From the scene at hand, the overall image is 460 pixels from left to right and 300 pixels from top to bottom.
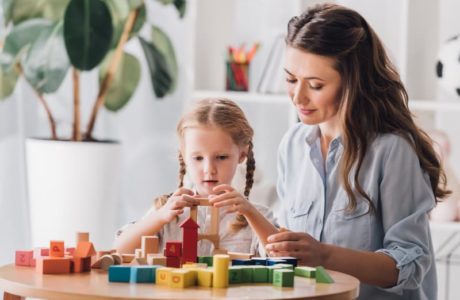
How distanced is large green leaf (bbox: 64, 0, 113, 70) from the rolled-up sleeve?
145 centimetres

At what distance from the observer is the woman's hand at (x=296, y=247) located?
6.08ft

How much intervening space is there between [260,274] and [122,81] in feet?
6.20

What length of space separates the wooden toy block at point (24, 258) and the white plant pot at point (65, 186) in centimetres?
145

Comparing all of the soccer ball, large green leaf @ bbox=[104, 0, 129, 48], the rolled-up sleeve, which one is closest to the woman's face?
the rolled-up sleeve

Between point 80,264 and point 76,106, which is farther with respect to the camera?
point 76,106

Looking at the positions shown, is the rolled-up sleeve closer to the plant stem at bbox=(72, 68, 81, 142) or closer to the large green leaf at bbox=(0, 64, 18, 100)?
the plant stem at bbox=(72, 68, 81, 142)

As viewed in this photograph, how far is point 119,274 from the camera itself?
1658mm

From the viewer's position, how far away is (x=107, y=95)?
348cm

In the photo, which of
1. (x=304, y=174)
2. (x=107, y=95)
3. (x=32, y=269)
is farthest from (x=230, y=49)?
(x=32, y=269)

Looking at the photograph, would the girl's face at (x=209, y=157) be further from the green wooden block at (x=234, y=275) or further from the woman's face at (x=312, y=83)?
the green wooden block at (x=234, y=275)

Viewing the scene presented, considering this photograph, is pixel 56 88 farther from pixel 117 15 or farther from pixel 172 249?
pixel 172 249

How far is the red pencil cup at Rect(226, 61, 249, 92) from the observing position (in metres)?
3.47

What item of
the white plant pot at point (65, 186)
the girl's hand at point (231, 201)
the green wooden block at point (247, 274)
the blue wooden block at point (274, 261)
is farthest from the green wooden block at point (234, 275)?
the white plant pot at point (65, 186)

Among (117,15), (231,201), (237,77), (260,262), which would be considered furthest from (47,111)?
(260,262)
